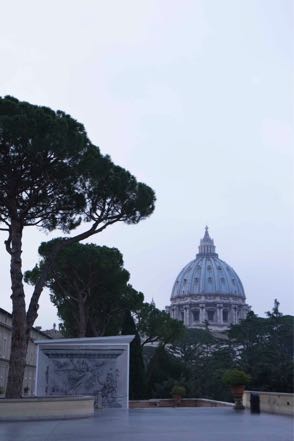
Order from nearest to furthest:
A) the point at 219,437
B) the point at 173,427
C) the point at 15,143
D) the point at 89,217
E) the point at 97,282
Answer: the point at 219,437 < the point at 173,427 < the point at 15,143 < the point at 89,217 < the point at 97,282

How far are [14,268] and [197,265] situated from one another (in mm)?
125050

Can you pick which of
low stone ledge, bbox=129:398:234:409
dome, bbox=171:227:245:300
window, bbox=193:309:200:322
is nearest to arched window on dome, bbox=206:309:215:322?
window, bbox=193:309:200:322

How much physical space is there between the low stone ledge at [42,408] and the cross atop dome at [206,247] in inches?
5022

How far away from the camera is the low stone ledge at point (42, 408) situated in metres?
Result: 16.0

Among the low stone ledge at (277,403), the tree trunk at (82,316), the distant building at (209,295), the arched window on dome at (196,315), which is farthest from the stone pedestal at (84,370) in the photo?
the arched window on dome at (196,315)

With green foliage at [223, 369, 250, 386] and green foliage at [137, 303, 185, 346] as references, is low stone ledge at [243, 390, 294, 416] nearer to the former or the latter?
green foliage at [223, 369, 250, 386]

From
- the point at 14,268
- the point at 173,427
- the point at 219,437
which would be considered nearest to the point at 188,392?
the point at 14,268

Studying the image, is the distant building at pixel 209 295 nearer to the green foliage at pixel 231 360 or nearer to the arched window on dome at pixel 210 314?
the arched window on dome at pixel 210 314

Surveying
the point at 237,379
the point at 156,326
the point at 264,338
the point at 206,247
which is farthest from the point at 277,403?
the point at 206,247

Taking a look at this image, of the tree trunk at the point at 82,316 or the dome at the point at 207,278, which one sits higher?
the dome at the point at 207,278

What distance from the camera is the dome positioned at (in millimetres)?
134250

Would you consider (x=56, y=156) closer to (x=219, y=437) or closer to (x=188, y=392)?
(x=219, y=437)

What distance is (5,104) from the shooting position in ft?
58.8

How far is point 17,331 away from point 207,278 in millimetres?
119406
